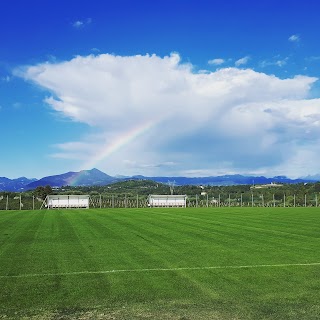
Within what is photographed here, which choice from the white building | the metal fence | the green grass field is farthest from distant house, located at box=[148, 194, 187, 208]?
the green grass field

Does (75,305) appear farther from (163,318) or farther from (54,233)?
(54,233)

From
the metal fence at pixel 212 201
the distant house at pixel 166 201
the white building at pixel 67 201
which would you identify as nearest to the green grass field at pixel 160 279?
the white building at pixel 67 201

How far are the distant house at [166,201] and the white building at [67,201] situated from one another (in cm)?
955

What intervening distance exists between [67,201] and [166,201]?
14.3 metres

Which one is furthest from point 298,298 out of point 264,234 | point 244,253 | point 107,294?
point 264,234

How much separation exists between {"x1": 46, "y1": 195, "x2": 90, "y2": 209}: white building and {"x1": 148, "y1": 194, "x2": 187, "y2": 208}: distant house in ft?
31.3

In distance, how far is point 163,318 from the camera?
626 cm

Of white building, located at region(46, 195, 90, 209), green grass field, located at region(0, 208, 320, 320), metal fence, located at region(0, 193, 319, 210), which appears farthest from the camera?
metal fence, located at region(0, 193, 319, 210)

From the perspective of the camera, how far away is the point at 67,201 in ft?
185

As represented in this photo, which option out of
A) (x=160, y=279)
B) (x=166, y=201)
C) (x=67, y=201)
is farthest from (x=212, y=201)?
(x=160, y=279)

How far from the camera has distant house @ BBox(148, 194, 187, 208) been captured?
6150cm

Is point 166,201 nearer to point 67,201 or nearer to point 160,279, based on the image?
point 67,201

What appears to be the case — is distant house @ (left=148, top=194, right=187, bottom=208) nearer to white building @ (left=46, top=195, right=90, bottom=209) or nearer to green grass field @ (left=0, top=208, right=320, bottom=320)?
white building @ (left=46, top=195, right=90, bottom=209)

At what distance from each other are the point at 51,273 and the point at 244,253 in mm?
5524
